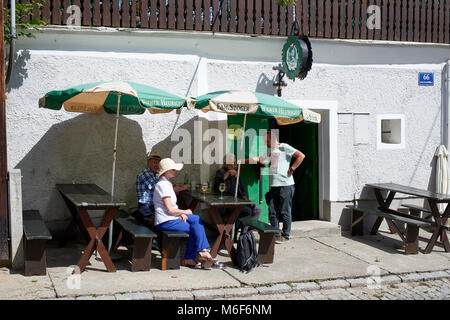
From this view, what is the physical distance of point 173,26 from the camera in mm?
8422

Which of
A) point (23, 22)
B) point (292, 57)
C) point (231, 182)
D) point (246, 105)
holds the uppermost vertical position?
point (23, 22)

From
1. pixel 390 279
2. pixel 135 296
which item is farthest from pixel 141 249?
pixel 390 279

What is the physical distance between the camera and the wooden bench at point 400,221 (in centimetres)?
775

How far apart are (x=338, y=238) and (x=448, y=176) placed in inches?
107

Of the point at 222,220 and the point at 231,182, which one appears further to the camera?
the point at 231,182

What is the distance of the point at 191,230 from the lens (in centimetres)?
664

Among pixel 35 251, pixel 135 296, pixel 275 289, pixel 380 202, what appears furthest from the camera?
pixel 380 202

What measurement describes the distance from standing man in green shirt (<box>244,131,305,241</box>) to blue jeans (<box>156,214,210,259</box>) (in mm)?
1920

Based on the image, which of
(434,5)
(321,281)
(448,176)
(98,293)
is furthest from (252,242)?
(434,5)

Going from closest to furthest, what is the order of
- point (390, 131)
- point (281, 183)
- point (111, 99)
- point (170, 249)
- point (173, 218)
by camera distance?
point (170, 249) < point (173, 218) < point (111, 99) < point (281, 183) < point (390, 131)

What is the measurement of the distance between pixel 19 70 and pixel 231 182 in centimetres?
344

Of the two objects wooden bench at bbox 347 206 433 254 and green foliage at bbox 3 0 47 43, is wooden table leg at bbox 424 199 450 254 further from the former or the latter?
green foliage at bbox 3 0 47 43

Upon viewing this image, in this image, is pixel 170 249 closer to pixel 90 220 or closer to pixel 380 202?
pixel 90 220

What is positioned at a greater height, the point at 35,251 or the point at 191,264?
the point at 35,251
